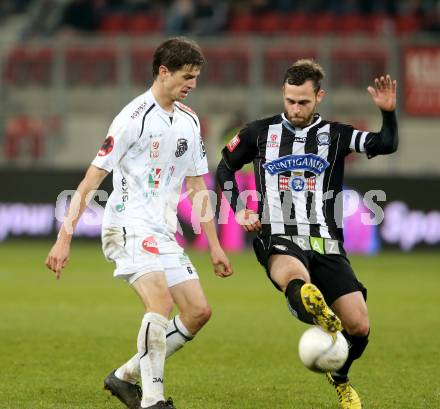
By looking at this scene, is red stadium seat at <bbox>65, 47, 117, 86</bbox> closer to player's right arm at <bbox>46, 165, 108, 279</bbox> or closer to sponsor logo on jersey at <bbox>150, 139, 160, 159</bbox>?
sponsor logo on jersey at <bbox>150, 139, 160, 159</bbox>

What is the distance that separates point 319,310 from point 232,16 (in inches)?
675

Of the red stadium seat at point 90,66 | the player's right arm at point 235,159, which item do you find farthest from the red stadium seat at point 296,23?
the player's right arm at point 235,159

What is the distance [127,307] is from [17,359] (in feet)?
12.2

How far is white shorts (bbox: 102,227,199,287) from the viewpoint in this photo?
661 centimetres

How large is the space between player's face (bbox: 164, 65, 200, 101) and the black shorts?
118 centimetres

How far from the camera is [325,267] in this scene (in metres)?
7.11

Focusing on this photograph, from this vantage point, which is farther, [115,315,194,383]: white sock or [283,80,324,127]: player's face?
[283,80,324,127]: player's face

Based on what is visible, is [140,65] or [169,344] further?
[140,65]

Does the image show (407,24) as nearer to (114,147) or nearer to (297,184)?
(297,184)

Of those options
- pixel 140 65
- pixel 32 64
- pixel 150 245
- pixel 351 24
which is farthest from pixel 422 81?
pixel 150 245

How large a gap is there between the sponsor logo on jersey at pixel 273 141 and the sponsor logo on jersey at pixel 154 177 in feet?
3.16

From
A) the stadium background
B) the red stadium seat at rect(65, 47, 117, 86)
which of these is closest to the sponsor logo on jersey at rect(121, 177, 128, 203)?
the stadium background

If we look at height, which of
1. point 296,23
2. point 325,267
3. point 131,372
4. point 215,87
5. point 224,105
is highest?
point 296,23

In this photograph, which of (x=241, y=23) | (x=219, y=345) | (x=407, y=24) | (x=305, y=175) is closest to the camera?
(x=305, y=175)
